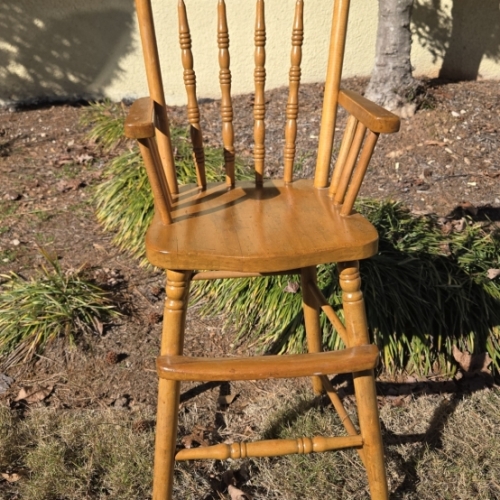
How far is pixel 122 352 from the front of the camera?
2.40 meters

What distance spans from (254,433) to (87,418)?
0.59 m

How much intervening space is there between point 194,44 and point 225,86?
9.28ft

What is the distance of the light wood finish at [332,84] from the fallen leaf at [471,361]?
0.94 metres

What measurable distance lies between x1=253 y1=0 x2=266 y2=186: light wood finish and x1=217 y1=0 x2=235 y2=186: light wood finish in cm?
8

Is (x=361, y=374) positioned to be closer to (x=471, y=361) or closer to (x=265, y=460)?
(x=265, y=460)

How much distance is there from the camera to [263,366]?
A: 1.45 metres

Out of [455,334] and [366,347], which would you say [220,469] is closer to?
[366,347]

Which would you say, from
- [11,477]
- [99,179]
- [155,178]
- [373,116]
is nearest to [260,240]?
[155,178]

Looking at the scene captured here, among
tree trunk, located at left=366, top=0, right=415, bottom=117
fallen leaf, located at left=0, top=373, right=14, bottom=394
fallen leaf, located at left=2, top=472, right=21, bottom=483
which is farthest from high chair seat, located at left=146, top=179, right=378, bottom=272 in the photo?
tree trunk, located at left=366, top=0, right=415, bottom=117

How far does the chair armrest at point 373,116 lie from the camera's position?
140cm

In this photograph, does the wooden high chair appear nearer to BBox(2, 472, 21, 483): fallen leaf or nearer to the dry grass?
the dry grass

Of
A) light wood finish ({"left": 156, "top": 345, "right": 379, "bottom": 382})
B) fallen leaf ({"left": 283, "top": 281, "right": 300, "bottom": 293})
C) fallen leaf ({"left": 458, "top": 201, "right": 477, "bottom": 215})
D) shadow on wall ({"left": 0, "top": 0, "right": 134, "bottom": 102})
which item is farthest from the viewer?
shadow on wall ({"left": 0, "top": 0, "right": 134, "bottom": 102})

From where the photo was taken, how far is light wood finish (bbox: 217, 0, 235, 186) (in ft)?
5.71

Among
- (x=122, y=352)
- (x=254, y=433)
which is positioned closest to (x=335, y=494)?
(x=254, y=433)
